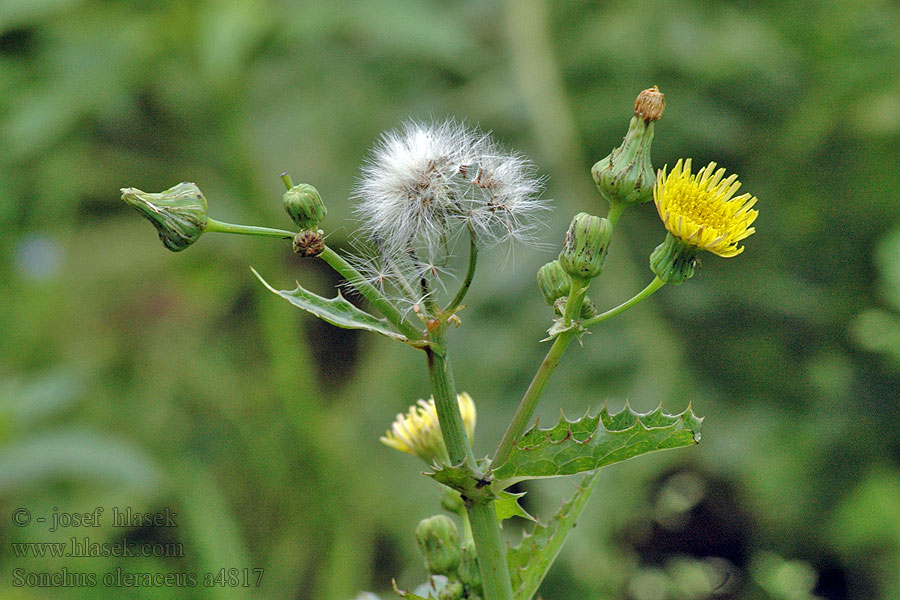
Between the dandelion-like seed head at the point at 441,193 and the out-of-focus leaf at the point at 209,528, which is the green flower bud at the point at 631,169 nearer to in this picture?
the dandelion-like seed head at the point at 441,193

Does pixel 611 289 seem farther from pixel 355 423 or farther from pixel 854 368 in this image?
pixel 355 423

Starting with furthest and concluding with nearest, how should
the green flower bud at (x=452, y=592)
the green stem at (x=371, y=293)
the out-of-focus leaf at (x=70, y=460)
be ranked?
the out-of-focus leaf at (x=70, y=460)
the green flower bud at (x=452, y=592)
the green stem at (x=371, y=293)

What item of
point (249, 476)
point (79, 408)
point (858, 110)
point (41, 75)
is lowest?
point (249, 476)

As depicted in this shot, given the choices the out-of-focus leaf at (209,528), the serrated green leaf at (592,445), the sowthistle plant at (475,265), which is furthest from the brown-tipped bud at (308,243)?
the out-of-focus leaf at (209,528)

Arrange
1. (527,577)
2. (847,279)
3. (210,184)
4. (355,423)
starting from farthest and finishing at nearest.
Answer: (210,184) → (355,423) → (847,279) → (527,577)

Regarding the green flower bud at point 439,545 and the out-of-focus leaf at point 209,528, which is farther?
the out-of-focus leaf at point 209,528

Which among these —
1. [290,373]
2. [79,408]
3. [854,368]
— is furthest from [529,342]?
[79,408]

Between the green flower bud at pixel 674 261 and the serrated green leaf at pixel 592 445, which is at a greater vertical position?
the green flower bud at pixel 674 261
